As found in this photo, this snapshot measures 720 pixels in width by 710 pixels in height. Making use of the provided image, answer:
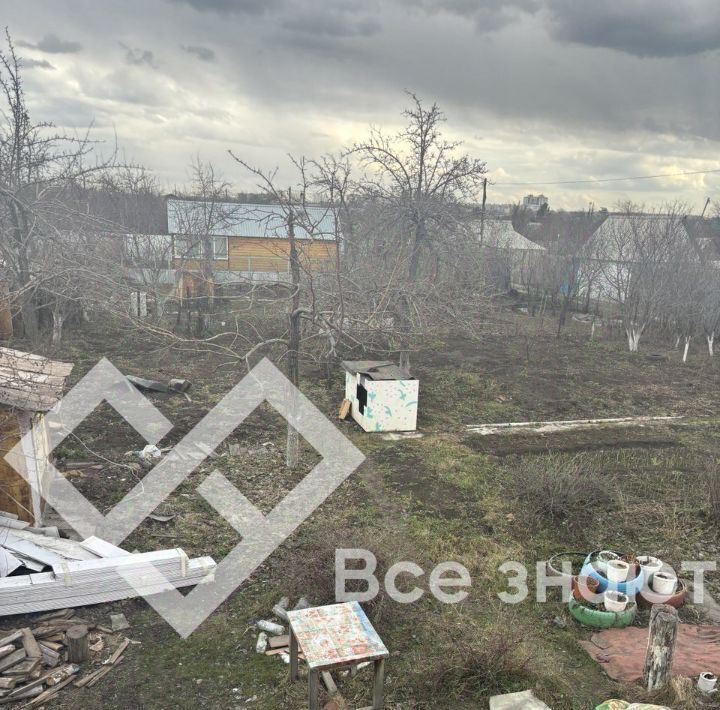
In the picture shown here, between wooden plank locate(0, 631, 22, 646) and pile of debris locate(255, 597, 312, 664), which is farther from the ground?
wooden plank locate(0, 631, 22, 646)

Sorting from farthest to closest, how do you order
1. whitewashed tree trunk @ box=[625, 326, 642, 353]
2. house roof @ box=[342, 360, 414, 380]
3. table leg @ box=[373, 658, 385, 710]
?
whitewashed tree trunk @ box=[625, 326, 642, 353] → house roof @ box=[342, 360, 414, 380] → table leg @ box=[373, 658, 385, 710]

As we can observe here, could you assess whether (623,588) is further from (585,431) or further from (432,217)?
(432,217)

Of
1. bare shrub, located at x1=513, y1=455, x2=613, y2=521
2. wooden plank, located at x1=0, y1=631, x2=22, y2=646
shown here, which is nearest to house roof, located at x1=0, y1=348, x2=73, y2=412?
wooden plank, located at x1=0, y1=631, x2=22, y2=646

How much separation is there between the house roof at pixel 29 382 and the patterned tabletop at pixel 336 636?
10.2ft

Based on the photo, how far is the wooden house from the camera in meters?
9.15

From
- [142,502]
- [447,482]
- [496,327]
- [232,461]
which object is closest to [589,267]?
[496,327]

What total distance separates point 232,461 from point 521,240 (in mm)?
33897

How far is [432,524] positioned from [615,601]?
2.27 metres

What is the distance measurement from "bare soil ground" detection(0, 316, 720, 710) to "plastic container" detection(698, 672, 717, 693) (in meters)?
0.52

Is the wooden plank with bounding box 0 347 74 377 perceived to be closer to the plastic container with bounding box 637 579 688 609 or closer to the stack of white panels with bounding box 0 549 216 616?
the stack of white panels with bounding box 0 549 216 616

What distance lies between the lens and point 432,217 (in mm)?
12531

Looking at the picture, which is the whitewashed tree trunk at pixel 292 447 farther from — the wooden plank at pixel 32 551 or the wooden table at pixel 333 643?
the wooden table at pixel 333 643

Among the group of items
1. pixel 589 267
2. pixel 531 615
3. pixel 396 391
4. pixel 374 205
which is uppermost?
pixel 374 205

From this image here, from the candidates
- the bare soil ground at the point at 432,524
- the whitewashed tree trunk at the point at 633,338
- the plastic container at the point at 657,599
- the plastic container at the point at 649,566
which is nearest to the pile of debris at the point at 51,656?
the bare soil ground at the point at 432,524
